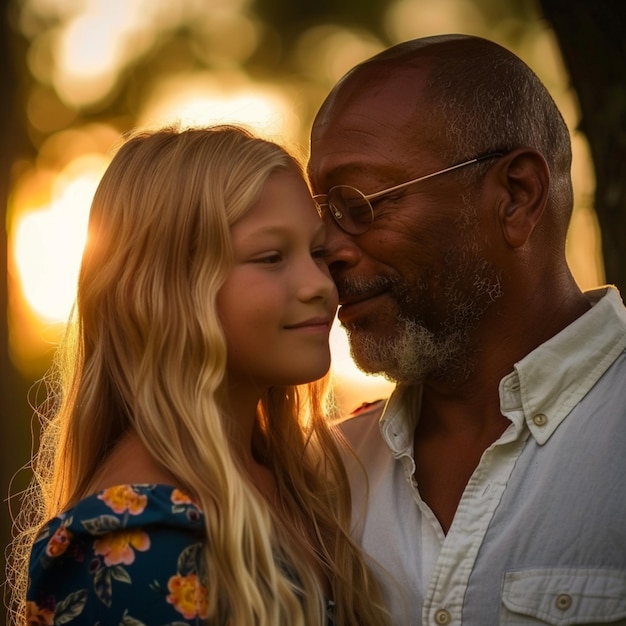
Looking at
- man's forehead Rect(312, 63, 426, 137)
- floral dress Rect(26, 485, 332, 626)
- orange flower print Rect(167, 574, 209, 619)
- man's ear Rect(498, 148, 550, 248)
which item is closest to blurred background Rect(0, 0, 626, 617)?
man's forehead Rect(312, 63, 426, 137)

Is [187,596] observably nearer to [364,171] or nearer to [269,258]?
[269,258]

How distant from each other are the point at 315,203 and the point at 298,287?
35 cm

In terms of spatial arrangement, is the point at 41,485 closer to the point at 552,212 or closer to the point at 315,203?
the point at 315,203

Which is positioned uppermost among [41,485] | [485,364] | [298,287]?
[298,287]

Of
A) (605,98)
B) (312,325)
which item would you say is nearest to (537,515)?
(312,325)

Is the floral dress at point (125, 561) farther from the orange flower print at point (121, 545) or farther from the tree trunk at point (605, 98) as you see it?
the tree trunk at point (605, 98)

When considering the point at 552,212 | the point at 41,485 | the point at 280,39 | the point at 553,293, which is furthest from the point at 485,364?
the point at 280,39

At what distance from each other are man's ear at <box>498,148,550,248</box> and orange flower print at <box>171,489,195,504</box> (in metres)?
1.31

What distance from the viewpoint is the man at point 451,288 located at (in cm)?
307

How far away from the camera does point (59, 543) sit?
2549 mm

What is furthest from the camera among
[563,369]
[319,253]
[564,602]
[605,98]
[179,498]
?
[605,98]

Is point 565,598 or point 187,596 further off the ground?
point 187,596

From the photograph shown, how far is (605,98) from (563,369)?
1.25 m

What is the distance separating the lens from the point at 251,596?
8.57 feet
